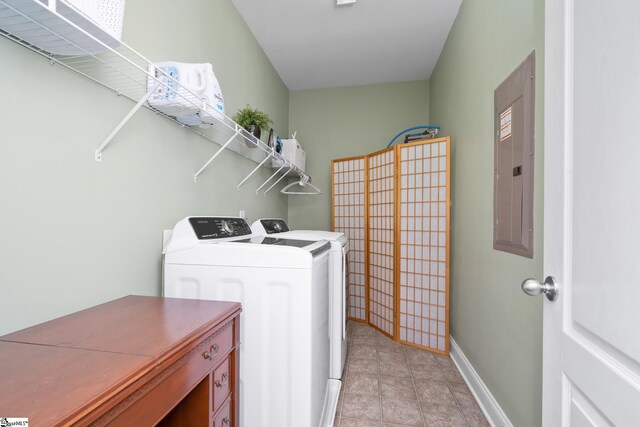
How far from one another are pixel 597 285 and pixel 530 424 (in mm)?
1134

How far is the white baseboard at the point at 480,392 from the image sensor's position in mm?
1639

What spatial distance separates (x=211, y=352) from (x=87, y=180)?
82cm

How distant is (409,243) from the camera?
2.84m

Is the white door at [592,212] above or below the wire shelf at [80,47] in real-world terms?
below

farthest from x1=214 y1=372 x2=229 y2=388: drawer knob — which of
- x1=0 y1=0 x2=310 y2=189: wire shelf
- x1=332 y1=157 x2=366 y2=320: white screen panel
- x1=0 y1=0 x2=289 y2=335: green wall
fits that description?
x1=332 y1=157 x2=366 y2=320: white screen panel

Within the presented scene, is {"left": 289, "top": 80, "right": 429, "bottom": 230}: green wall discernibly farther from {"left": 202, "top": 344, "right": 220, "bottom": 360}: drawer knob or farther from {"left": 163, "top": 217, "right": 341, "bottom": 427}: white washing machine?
{"left": 202, "top": 344, "right": 220, "bottom": 360}: drawer knob

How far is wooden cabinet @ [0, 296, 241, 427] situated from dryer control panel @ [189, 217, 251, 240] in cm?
44

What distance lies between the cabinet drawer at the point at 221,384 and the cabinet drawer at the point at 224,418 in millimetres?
35

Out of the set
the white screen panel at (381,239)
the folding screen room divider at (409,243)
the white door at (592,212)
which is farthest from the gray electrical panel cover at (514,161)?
the white screen panel at (381,239)

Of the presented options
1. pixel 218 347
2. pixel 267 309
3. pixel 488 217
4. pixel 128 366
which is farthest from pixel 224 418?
pixel 488 217

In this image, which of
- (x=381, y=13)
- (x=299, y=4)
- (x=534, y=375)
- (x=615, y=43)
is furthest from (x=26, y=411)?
(x=381, y=13)

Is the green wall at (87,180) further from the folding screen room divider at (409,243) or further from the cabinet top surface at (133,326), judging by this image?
the folding screen room divider at (409,243)

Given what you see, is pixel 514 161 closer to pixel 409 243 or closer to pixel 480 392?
pixel 409 243

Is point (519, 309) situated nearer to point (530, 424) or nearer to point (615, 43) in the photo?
point (530, 424)
